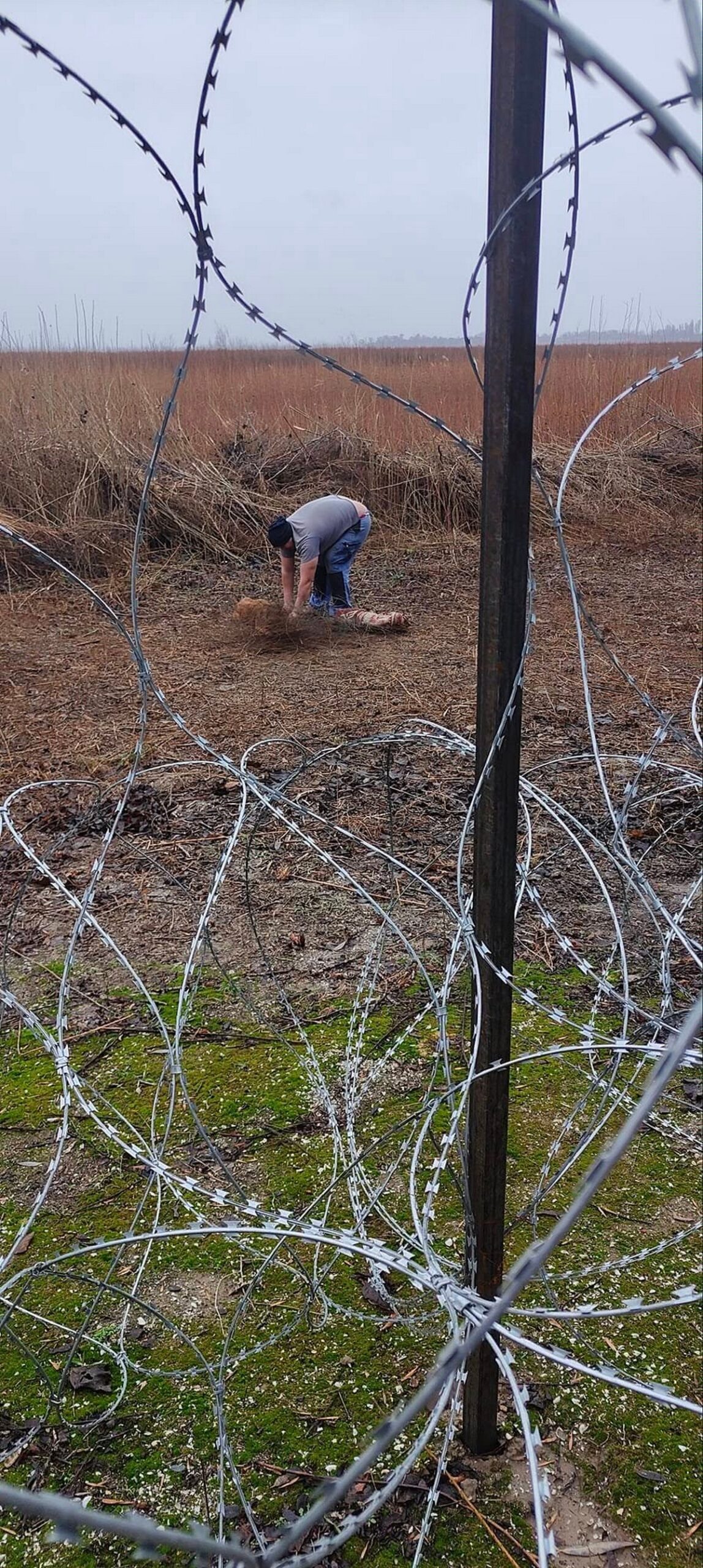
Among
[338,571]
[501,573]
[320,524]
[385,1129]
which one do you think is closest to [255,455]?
[338,571]

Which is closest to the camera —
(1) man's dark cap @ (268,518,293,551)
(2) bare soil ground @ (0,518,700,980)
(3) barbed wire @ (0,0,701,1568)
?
(3) barbed wire @ (0,0,701,1568)

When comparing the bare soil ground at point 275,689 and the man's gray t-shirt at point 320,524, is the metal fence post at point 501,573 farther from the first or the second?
the man's gray t-shirt at point 320,524

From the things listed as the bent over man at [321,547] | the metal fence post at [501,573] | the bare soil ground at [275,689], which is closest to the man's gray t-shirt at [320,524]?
the bent over man at [321,547]

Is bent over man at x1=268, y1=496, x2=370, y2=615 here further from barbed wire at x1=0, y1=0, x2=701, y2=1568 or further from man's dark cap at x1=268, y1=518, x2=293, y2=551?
barbed wire at x1=0, y1=0, x2=701, y2=1568

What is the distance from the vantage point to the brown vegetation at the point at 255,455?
328 inches

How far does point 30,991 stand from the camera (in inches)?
114

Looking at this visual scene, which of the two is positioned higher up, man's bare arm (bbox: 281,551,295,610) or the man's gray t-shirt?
the man's gray t-shirt

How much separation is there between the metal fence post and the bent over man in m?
5.40

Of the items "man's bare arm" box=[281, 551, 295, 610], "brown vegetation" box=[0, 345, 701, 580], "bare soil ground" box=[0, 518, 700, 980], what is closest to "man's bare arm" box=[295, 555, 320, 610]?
"man's bare arm" box=[281, 551, 295, 610]

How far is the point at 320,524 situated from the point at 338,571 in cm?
48

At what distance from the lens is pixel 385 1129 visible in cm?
237

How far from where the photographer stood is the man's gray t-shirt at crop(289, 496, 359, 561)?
21.4ft

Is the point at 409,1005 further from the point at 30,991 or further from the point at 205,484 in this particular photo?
the point at 205,484

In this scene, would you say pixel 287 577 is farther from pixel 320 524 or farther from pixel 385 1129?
pixel 385 1129
